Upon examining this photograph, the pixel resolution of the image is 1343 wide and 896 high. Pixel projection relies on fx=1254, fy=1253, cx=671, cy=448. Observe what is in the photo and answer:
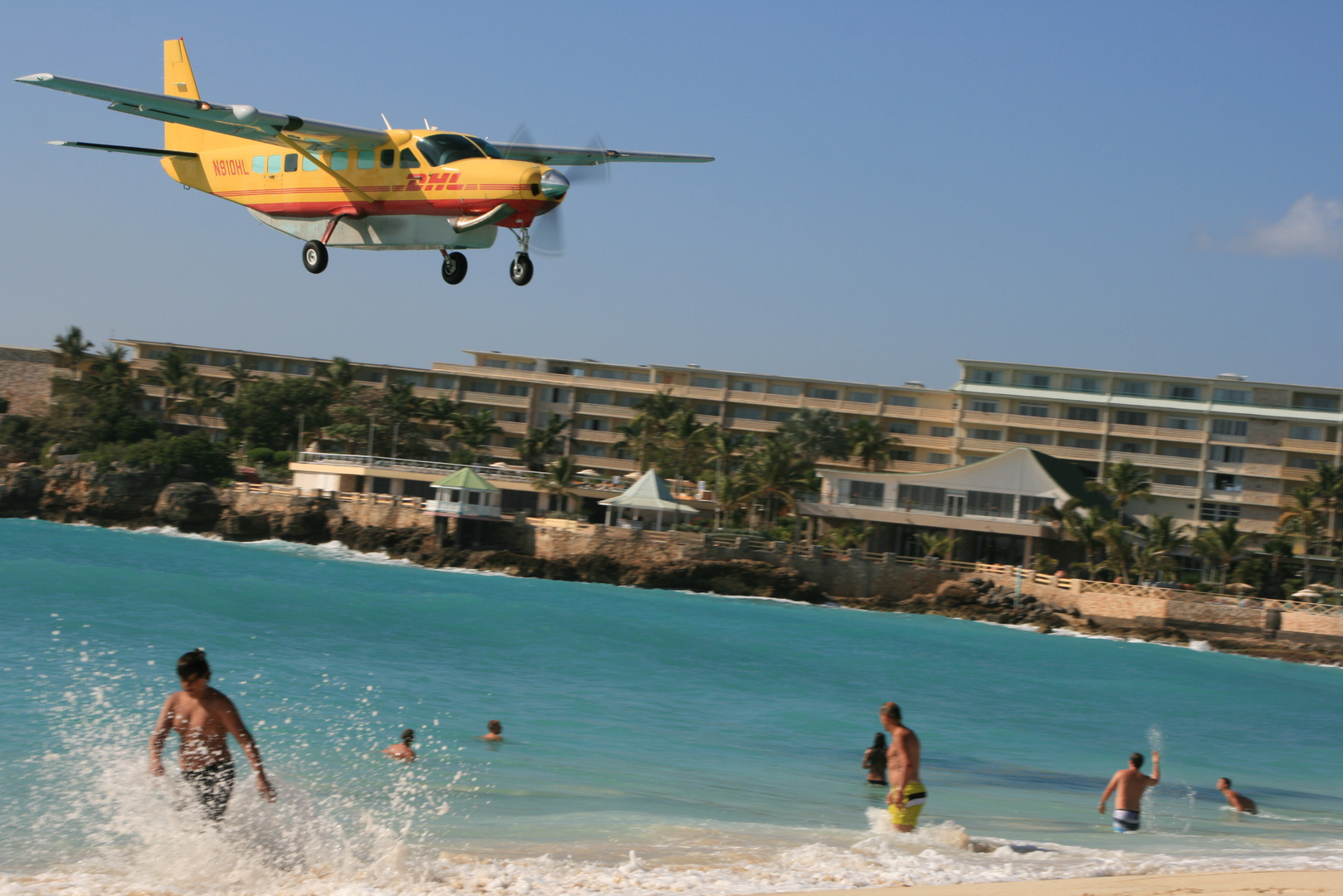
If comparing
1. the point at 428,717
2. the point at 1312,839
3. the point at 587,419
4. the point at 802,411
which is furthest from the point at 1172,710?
the point at 587,419

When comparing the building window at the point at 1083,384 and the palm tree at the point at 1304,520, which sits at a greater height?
→ the building window at the point at 1083,384

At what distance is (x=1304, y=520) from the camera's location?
241 feet

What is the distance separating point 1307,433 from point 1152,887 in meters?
79.5

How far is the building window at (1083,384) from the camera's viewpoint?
85688mm

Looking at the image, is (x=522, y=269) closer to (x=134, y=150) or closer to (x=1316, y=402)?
(x=134, y=150)

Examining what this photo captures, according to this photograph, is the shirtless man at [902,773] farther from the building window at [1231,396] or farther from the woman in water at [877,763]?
the building window at [1231,396]

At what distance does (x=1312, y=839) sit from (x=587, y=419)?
279ft

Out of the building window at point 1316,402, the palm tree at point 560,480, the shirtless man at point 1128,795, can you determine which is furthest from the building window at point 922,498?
the shirtless man at point 1128,795

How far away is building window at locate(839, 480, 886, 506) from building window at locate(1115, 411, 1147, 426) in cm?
2183

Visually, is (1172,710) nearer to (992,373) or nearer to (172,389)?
(992,373)

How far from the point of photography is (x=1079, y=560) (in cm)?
6975

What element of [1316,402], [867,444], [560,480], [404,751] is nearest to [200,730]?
[404,751]

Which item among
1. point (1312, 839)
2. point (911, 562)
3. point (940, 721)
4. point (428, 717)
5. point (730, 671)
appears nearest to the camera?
point (1312, 839)

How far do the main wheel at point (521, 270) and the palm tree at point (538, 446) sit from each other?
78.1 m
